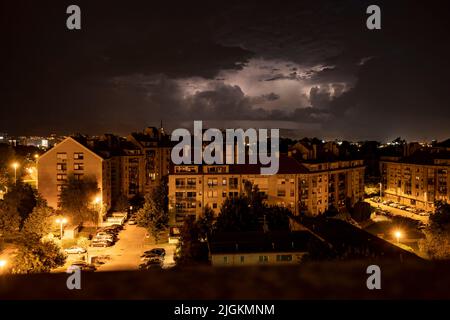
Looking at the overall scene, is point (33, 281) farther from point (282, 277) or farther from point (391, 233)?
point (391, 233)

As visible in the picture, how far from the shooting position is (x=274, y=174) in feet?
78.2

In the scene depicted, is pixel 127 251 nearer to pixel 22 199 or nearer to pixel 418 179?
pixel 22 199

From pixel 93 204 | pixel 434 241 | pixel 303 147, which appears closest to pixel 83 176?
pixel 93 204

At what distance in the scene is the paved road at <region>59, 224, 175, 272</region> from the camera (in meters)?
15.8

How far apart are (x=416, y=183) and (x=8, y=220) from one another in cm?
2996

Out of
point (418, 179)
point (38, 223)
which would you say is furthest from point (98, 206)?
point (418, 179)

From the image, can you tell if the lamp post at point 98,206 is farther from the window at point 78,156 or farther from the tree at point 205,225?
the tree at point 205,225

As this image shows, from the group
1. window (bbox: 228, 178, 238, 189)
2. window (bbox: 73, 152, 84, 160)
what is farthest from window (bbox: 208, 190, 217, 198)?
window (bbox: 73, 152, 84, 160)

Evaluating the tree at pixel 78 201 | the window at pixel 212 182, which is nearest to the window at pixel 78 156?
the tree at pixel 78 201

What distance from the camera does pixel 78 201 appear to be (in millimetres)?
20953

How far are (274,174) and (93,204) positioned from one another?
10.7 metres

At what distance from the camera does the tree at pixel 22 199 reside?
810 inches

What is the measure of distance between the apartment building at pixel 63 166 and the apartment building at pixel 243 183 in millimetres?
4851

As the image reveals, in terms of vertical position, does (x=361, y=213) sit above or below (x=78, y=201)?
below
